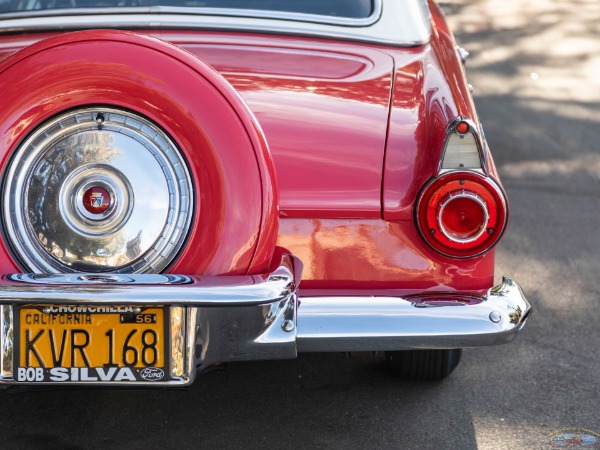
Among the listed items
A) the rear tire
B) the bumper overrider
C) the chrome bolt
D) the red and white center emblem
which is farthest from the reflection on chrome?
the rear tire

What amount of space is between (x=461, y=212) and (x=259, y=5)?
3.61 feet

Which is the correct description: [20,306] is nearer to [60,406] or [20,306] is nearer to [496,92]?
[60,406]

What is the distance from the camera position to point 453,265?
3119 mm

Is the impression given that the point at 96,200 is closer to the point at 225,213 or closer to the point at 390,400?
the point at 225,213

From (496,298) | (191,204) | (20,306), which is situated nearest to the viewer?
(20,306)

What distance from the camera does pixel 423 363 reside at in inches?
148

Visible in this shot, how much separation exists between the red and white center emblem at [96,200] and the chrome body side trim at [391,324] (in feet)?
2.02

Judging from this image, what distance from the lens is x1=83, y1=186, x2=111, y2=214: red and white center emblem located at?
2.82 metres

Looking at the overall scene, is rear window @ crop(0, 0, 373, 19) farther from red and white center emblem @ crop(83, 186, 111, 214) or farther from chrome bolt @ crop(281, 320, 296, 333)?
chrome bolt @ crop(281, 320, 296, 333)

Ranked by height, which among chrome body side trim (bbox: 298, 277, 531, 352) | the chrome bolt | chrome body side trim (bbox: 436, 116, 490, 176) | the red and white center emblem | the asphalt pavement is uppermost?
chrome body side trim (bbox: 436, 116, 490, 176)

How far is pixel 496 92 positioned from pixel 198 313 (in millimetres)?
6233

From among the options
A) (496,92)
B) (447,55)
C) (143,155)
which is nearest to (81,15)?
(143,155)

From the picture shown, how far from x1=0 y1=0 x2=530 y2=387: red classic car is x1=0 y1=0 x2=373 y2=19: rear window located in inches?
11.9

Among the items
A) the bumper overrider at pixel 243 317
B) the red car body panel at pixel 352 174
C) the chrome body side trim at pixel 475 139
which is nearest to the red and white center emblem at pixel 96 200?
the bumper overrider at pixel 243 317
